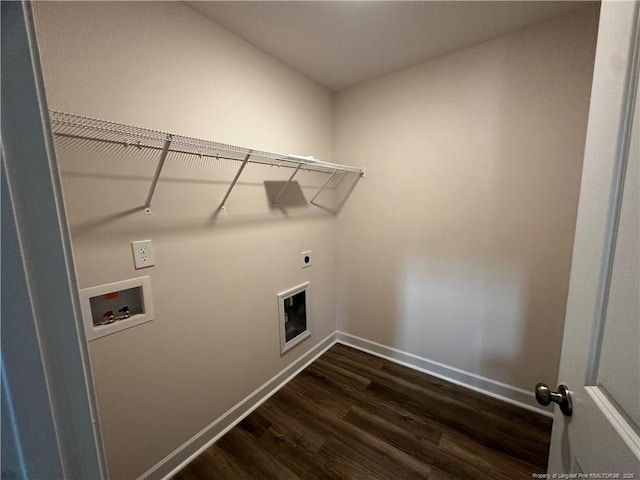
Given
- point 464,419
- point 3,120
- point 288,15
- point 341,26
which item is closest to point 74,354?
point 3,120

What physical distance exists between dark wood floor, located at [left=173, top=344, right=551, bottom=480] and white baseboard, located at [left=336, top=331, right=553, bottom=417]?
0.06 m

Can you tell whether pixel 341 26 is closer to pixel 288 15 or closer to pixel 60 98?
pixel 288 15

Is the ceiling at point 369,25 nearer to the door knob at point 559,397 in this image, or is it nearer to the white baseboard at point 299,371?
the door knob at point 559,397

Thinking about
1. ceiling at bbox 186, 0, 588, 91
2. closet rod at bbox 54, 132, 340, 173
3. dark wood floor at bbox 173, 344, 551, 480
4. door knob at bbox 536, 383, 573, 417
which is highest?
ceiling at bbox 186, 0, 588, 91

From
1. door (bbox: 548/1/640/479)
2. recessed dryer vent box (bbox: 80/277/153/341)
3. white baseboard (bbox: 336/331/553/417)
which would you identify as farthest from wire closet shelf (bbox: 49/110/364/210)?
white baseboard (bbox: 336/331/553/417)

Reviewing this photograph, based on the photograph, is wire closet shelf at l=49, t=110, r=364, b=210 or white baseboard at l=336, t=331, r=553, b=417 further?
white baseboard at l=336, t=331, r=553, b=417

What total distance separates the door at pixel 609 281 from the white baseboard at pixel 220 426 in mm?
1679

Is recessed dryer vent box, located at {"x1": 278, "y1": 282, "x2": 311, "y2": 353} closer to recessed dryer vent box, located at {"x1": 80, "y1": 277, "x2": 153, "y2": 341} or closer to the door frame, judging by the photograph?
recessed dryer vent box, located at {"x1": 80, "y1": 277, "x2": 153, "y2": 341}

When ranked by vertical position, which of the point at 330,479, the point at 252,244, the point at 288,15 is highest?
the point at 288,15

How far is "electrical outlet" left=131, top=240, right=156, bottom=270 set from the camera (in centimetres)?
117

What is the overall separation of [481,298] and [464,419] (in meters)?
0.81

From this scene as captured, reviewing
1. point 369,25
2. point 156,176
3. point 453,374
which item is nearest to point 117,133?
point 156,176

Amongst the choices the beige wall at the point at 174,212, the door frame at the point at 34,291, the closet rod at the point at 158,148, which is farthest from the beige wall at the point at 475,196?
the door frame at the point at 34,291

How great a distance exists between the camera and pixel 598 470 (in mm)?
513
